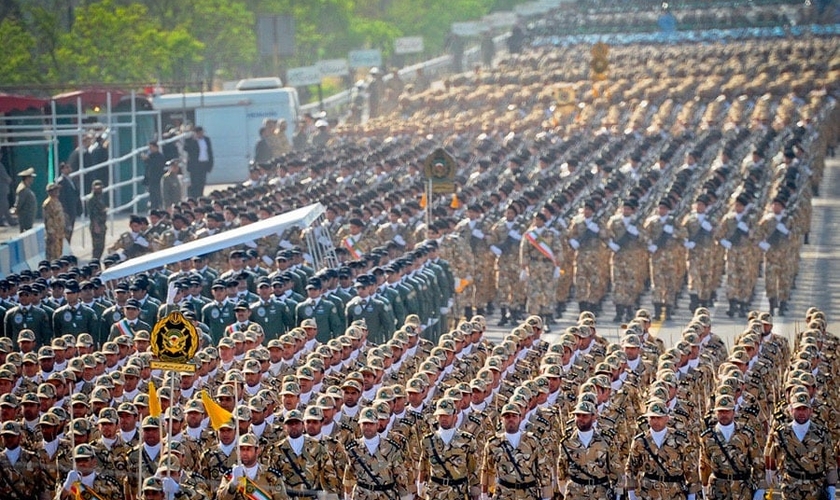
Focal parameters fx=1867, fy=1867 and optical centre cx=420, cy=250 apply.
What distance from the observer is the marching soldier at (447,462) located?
585 inches

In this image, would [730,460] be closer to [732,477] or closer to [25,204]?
[732,477]

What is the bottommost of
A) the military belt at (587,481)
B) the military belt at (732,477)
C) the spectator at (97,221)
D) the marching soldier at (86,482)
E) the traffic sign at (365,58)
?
the traffic sign at (365,58)

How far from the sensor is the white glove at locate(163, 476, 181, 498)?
1341 cm

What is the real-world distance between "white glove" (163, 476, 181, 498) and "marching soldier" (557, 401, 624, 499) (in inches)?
126

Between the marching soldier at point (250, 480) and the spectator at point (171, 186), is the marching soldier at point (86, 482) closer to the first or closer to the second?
the marching soldier at point (250, 480)

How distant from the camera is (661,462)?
48.9 ft

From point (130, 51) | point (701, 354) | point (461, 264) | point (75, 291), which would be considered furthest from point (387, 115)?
point (701, 354)

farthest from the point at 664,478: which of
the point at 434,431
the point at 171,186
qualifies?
the point at 171,186

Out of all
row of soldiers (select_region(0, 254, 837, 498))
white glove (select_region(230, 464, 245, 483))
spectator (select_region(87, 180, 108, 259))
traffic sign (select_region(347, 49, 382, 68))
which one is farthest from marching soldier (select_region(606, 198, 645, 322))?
traffic sign (select_region(347, 49, 382, 68))

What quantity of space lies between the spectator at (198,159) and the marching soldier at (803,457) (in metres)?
23.1

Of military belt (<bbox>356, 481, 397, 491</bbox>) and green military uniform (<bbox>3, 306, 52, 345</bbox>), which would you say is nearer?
military belt (<bbox>356, 481, 397, 491</bbox>)

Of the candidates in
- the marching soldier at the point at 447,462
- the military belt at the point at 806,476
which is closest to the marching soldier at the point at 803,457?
the military belt at the point at 806,476

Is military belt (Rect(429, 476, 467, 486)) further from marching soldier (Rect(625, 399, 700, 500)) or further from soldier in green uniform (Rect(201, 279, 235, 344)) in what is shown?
soldier in green uniform (Rect(201, 279, 235, 344))

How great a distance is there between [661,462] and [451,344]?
3.96 metres
